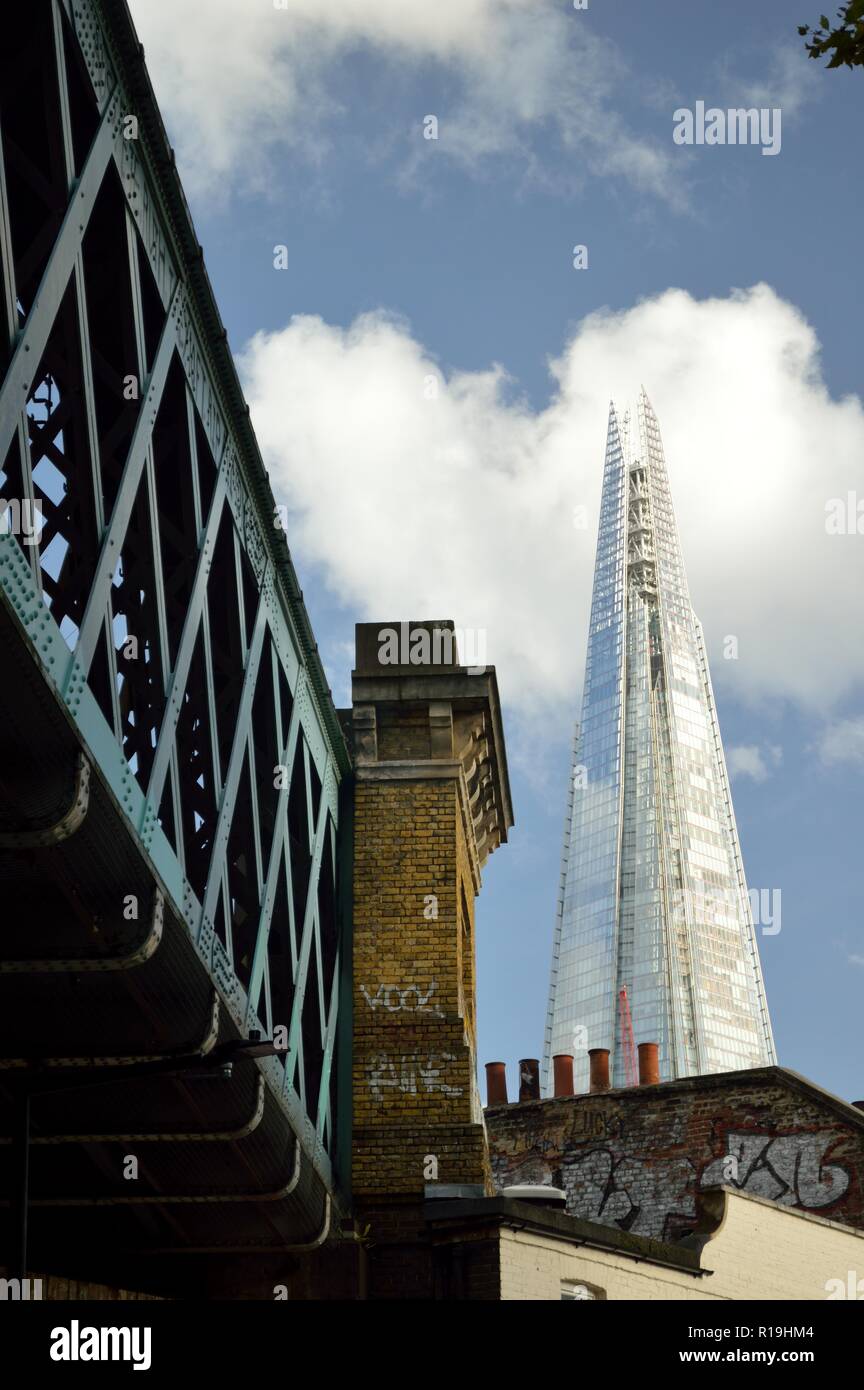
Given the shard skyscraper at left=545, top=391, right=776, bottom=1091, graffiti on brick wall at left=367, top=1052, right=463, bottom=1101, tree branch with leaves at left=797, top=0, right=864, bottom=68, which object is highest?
the shard skyscraper at left=545, top=391, right=776, bottom=1091

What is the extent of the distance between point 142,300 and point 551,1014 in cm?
15945

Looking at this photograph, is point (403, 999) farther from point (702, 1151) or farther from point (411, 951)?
point (702, 1151)

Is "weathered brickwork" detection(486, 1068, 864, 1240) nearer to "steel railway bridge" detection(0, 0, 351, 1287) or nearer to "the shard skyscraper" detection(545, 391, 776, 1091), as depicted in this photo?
"steel railway bridge" detection(0, 0, 351, 1287)

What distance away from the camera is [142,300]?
9961mm

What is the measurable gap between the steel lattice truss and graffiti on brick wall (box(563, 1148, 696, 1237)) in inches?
664

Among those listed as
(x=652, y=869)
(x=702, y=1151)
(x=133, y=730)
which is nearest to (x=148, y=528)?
(x=133, y=730)

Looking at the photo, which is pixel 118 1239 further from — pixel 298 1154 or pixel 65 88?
pixel 65 88

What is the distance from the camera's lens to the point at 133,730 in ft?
36.7

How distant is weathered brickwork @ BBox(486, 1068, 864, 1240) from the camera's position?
3098 cm

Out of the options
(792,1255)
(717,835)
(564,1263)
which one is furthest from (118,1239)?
(717,835)

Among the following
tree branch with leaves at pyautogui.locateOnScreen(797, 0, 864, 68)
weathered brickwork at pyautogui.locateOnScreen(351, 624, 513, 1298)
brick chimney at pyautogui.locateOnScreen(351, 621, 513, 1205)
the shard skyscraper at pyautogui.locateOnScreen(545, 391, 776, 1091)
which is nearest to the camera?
tree branch with leaves at pyautogui.locateOnScreen(797, 0, 864, 68)

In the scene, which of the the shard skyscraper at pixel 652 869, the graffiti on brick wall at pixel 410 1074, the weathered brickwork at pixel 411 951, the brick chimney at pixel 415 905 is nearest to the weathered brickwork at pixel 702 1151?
the brick chimney at pixel 415 905

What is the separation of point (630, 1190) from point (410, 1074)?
1588cm

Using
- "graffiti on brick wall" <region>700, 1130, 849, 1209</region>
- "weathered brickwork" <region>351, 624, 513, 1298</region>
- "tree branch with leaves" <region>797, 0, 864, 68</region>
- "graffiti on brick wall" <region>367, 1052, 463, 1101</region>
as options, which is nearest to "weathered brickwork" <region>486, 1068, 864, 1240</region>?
"graffiti on brick wall" <region>700, 1130, 849, 1209</region>
